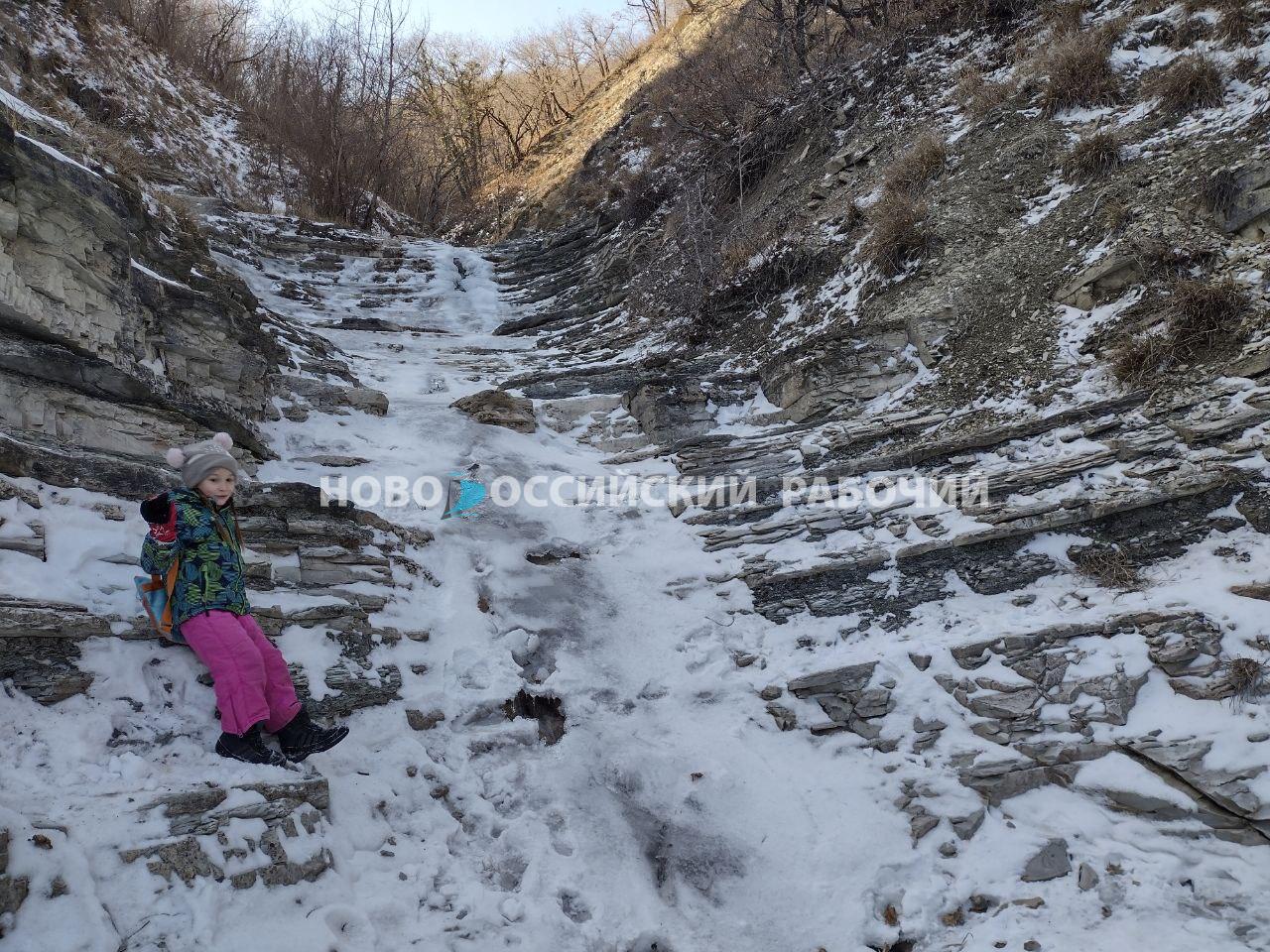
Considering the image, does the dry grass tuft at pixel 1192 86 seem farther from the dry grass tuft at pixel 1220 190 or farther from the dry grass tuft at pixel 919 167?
the dry grass tuft at pixel 919 167

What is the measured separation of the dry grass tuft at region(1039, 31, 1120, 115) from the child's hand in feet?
32.9

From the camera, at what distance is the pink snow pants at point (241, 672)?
11.4ft

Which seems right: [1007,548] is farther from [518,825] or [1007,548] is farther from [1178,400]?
[518,825]

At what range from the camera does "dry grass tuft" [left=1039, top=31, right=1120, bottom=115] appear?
26.5 ft

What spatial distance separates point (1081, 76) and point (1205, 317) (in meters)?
4.59

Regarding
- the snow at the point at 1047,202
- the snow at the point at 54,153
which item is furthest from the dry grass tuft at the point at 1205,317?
the snow at the point at 54,153

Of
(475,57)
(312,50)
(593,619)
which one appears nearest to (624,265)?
(593,619)

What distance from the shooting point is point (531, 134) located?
1098 inches

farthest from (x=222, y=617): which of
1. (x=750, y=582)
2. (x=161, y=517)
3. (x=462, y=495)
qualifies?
(x=750, y=582)

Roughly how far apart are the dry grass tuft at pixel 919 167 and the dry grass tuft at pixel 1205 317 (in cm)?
424

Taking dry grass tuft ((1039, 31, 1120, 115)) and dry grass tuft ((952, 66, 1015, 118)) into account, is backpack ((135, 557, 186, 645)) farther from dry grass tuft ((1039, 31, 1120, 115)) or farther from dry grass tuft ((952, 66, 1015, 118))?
dry grass tuft ((952, 66, 1015, 118))

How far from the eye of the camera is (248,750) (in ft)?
11.4

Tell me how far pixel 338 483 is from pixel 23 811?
410 cm

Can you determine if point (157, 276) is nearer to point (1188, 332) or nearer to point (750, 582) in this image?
point (750, 582)
